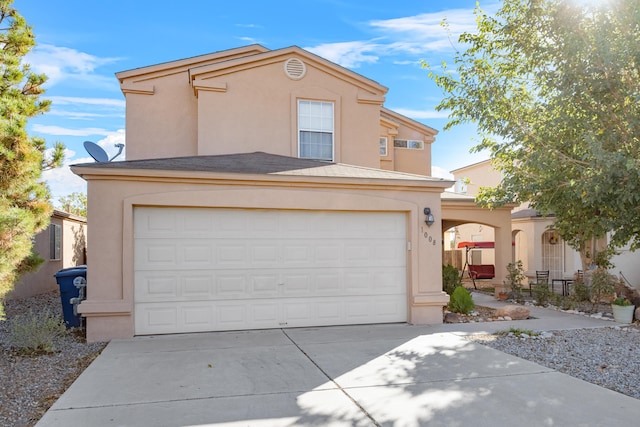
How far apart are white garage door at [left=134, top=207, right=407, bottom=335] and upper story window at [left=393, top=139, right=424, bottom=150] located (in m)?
8.06

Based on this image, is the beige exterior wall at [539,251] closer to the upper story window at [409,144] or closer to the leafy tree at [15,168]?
the upper story window at [409,144]

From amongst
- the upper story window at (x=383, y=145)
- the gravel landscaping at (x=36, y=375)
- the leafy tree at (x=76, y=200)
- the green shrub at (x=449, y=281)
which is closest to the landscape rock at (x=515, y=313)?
the green shrub at (x=449, y=281)

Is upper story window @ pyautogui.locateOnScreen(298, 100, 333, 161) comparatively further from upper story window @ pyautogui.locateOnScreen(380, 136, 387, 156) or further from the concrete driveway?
the concrete driveway

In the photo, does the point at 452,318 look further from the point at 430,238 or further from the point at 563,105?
the point at 563,105

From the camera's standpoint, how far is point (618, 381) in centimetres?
596

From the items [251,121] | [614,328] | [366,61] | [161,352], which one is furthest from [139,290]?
[366,61]

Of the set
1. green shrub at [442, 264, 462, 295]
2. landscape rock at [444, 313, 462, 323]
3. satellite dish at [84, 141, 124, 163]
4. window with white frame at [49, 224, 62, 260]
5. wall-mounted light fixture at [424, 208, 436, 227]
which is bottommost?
landscape rock at [444, 313, 462, 323]

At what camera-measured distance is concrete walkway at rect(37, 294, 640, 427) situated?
4.66m

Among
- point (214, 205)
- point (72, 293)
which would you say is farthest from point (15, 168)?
point (214, 205)

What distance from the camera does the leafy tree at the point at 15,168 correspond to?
7.05 m

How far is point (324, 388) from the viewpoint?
5531mm

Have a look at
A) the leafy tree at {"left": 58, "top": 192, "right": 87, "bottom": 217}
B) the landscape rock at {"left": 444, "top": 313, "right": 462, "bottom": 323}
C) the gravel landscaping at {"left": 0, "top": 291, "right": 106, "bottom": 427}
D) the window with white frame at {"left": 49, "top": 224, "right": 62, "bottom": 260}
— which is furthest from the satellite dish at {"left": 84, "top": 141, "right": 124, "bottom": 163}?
the leafy tree at {"left": 58, "top": 192, "right": 87, "bottom": 217}

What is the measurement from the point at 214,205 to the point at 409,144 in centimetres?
1064

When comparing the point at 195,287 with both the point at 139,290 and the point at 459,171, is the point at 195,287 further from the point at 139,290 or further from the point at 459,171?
the point at 459,171
